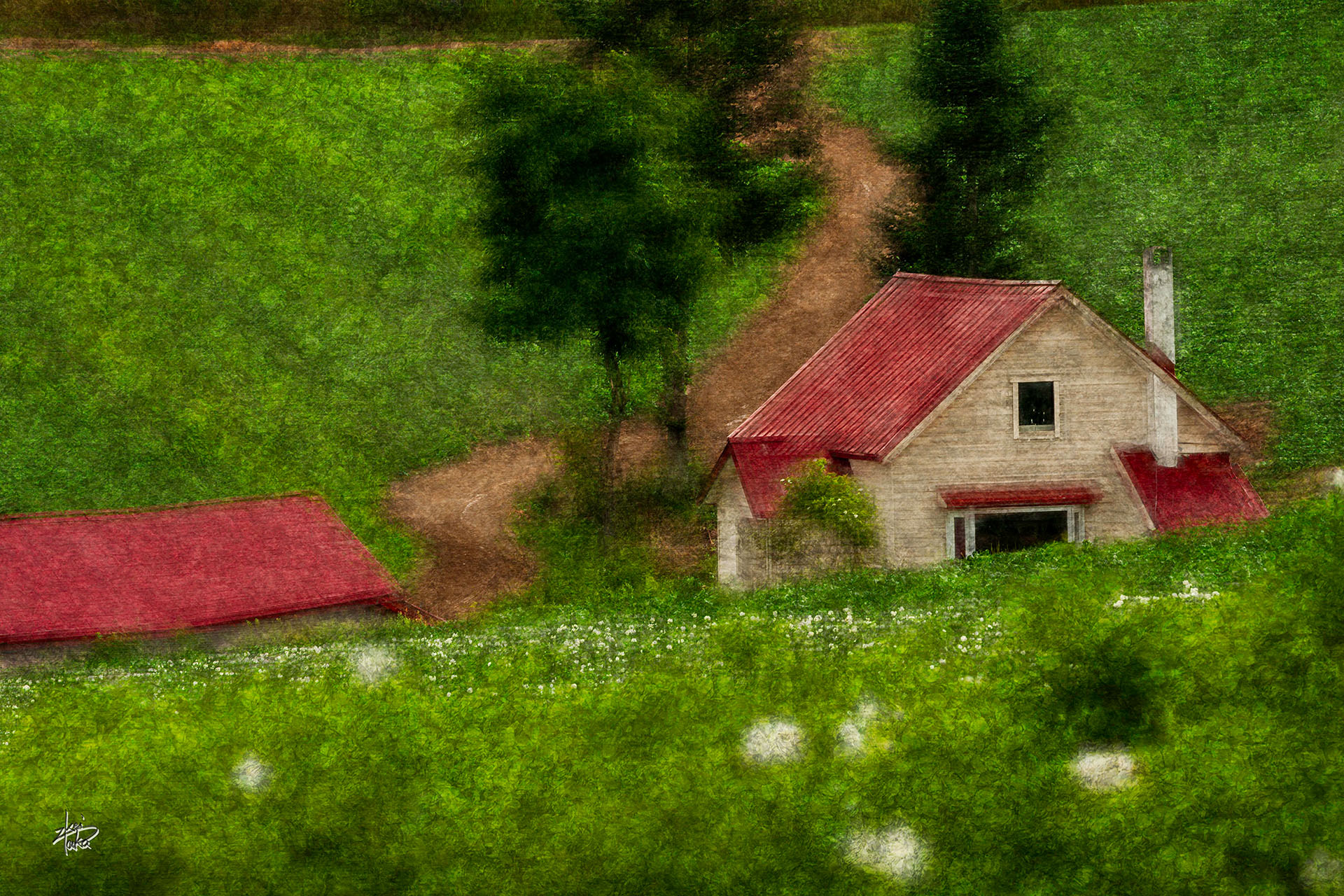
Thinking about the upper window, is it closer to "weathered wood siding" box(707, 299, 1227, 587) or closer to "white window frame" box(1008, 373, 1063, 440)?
"white window frame" box(1008, 373, 1063, 440)

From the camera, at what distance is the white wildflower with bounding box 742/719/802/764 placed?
47.1 feet

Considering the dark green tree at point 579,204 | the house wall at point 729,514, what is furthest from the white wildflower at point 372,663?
the dark green tree at point 579,204

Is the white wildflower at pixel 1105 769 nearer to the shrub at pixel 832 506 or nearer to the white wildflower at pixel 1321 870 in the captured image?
the white wildflower at pixel 1321 870

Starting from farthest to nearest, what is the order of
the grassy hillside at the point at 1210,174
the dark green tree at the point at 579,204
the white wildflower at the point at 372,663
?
the grassy hillside at the point at 1210,174, the dark green tree at the point at 579,204, the white wildflower at the point at 372,663

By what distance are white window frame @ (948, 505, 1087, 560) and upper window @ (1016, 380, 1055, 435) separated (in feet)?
4.62

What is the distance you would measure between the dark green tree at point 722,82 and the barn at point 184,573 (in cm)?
1010

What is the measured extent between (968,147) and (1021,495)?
15152mm

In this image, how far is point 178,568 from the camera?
33.8 metres

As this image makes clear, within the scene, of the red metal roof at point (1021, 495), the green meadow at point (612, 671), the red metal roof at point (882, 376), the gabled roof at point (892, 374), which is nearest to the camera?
the green meadow at point (612, 671)

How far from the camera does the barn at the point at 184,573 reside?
31250 mm

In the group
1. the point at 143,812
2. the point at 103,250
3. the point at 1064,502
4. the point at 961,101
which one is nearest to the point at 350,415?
the point at 103,250

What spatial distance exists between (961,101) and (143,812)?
34.2m

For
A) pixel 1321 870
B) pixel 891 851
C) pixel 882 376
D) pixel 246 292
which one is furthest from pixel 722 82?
pixel 1321 870
